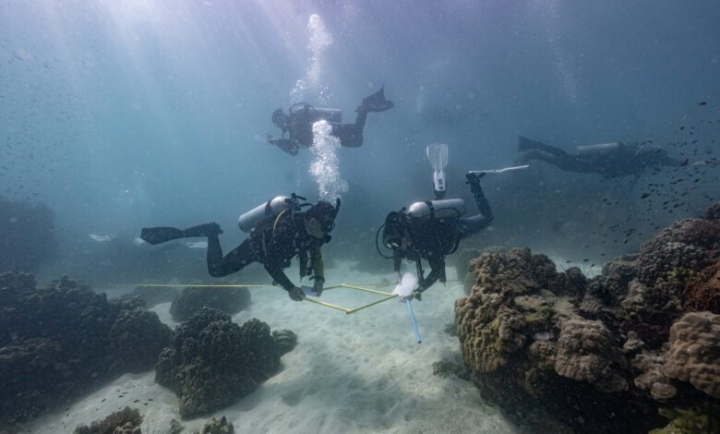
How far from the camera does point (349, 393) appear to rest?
A: 19.0ft

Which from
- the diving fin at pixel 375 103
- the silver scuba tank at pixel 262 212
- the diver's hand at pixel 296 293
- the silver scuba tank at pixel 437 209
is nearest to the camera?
the diver's hand at pixel 296 293

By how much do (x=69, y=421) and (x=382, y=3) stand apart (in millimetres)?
41740

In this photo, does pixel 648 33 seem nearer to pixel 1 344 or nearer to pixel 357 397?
A: pixel 357 397

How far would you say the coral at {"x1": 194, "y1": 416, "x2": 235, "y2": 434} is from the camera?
5.04m

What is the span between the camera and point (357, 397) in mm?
5629

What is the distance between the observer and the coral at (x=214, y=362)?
620cm

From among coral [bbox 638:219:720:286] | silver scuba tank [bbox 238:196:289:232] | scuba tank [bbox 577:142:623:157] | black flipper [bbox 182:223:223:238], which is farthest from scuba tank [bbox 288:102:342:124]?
coral [bbox 638:219:720:286]

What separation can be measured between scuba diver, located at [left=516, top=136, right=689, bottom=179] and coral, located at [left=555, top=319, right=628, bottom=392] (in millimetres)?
16121

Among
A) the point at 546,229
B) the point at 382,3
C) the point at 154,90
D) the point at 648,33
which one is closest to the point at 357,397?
the point at 546,229

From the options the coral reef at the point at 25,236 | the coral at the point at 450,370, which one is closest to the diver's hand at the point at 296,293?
the coral at the point at 450,370

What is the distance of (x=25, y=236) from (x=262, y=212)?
21.7m

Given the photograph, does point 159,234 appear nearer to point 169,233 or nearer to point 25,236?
point 169,233

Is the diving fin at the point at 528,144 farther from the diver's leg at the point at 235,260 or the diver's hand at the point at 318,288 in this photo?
the diver's leg at the point at 235,260

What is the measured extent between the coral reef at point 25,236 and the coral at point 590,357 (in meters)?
26.0
